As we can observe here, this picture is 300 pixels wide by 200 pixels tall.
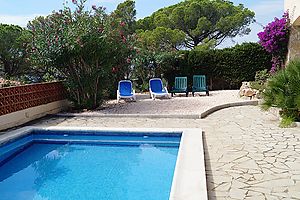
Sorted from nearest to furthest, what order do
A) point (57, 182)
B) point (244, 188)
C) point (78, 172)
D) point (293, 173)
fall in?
point (244, 188) < point (293, 173) < point (57, 182) < point (78, 172)

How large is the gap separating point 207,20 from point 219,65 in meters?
7.82

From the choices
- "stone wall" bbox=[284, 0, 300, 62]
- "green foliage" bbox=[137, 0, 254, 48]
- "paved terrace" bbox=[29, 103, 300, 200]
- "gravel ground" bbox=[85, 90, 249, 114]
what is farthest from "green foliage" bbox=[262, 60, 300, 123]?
"green foliage" bbox=[137, 0, 254, 48]

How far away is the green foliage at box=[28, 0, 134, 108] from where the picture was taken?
1176 centimetres

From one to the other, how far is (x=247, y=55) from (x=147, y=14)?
1257 cm

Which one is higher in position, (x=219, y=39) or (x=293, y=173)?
(x=219, y=39)

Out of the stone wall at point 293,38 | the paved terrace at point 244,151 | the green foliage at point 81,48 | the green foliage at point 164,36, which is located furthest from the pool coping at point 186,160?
the green foliage at point 164,36

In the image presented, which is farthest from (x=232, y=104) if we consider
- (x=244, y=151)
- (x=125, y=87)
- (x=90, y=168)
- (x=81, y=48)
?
(x=90, y=168)

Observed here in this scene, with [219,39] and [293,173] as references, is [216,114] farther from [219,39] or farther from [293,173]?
[219,39]

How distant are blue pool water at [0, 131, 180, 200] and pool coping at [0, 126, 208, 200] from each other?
0.78 ft

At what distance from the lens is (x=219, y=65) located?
63.9ft

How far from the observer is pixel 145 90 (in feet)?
59.8

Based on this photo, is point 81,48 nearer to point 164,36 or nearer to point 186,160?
point 186,160

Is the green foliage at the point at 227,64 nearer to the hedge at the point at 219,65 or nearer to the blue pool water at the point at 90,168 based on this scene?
the hedge at the point at 219,65

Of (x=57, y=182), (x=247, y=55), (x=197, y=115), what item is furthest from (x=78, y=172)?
(x=247, y=55)
